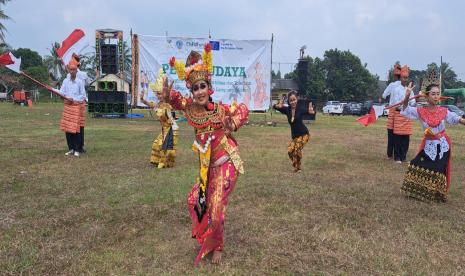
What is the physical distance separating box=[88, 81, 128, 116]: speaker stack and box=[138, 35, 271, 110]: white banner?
312 cm

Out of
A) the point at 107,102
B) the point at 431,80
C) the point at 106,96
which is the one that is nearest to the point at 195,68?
the point at 431,80

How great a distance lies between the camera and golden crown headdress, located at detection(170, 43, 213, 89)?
3863 millimetres

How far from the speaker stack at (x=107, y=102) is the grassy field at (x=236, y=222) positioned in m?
14.3

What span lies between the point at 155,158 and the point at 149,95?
1250 cm

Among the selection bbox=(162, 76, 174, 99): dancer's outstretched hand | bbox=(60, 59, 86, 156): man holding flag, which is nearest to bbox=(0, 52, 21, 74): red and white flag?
bbox=(60, 59, 86, 156): man holding flag

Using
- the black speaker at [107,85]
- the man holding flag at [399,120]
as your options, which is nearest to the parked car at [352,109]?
the black speaker at [107,85]

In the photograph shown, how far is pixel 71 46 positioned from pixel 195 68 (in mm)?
6544

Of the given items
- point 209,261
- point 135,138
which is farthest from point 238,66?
point 209,261

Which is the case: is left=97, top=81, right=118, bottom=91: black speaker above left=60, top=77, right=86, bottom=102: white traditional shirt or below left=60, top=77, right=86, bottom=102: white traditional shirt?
above

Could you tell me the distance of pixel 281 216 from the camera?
17.3 ft

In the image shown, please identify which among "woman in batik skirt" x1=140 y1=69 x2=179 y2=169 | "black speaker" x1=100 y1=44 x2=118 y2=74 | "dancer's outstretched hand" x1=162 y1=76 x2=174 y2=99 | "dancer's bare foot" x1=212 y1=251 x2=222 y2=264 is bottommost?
"dancer's bare foot" x1=212 y1=251 x2=222 y2=264

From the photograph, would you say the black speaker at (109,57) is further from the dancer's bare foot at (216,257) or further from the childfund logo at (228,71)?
the dancer's bare foot at (216,257)

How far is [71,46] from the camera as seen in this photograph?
9.37 meters

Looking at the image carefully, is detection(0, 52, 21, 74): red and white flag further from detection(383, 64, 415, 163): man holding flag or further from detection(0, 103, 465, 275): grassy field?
detection(383, 64, 415, 163): man holding flag
